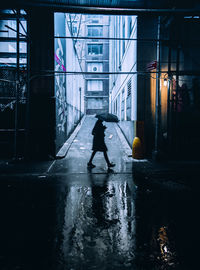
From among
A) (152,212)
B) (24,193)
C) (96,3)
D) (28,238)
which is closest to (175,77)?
(96,3)

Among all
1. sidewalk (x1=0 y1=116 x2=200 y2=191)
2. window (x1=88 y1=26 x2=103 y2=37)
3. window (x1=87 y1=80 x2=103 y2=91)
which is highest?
window (x1=88 y1=26 x2=103 y2=37)

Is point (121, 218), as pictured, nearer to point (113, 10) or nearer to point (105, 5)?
point (113, 10)

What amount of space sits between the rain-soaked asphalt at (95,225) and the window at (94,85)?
36939mm

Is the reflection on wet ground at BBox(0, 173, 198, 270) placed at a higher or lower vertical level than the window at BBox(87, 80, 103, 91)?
lower

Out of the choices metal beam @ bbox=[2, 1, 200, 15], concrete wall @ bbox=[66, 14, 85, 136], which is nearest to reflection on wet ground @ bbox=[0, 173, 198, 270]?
metal beam @ bbox=[2, 1, 200, 15]

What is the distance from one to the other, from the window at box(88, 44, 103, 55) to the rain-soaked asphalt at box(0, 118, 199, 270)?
40135mm

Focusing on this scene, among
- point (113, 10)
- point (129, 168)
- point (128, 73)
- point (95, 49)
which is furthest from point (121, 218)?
point (95, 49)

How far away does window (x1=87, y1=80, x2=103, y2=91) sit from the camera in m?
42.0

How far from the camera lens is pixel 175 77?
33.6 ft

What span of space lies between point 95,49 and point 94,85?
296 inches

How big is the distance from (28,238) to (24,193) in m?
2.37

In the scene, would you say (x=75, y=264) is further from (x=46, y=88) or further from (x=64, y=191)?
(x=46, y=88)

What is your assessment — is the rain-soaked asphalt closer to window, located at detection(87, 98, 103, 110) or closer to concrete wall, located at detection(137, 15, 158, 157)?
concrete wall, located at detection(137, 15, 158, 157)

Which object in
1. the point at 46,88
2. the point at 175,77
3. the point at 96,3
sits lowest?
Answer: the point at 46,88
